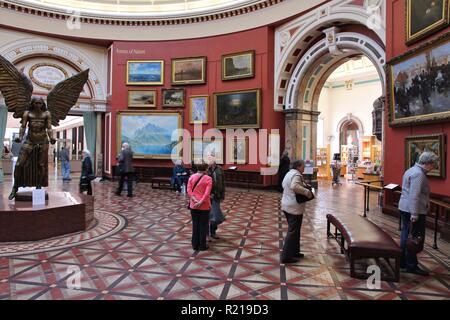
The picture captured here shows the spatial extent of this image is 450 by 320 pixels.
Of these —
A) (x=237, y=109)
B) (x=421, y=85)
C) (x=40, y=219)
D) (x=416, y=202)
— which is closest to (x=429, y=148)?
(x=421, y=85)

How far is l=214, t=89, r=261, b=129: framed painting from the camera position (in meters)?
12.8

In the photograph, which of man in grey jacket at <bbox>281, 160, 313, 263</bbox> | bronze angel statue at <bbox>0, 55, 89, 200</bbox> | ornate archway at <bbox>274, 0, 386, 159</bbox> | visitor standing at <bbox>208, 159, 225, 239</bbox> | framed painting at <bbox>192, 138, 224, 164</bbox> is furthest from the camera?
framed painting at <bbox>192, 138, 224, 164</bbox>

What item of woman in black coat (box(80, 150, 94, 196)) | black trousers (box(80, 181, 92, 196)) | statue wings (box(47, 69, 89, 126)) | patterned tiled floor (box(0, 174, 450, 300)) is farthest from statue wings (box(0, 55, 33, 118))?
black trousers (box(80, 181, 92, 196))

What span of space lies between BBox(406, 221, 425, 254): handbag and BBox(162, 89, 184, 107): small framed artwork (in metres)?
11.5

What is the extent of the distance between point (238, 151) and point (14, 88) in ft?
26.6

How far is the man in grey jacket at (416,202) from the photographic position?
13.8 feet

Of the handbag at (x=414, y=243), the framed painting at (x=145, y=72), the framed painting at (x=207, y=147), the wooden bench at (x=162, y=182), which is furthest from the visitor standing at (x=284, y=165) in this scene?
the handbag at (x=414, y=243)

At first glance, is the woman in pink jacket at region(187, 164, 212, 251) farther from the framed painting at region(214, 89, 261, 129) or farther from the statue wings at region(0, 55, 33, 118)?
the framed painting at region(214, 89, 261, 129)

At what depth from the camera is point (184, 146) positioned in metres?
14.6

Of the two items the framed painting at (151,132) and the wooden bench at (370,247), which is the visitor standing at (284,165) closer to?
the framed painting at (151,132)

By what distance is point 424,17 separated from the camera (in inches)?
269

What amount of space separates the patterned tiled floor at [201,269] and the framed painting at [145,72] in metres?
8.98

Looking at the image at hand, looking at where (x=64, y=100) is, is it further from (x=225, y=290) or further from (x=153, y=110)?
(x=153, y=110)
